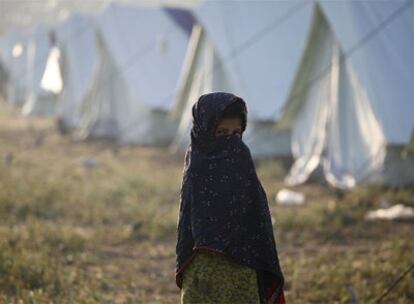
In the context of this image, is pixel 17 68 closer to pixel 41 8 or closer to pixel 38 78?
pixel 38 78

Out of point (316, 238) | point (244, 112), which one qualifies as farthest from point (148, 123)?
point (244, 112)

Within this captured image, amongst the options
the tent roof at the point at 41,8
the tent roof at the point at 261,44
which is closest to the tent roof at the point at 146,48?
the tent roof at the point at 261,44

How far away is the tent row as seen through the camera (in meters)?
7.54

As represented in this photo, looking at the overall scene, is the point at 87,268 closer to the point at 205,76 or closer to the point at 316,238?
the point at 316,238

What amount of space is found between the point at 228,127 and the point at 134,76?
10.4m

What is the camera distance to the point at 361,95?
7.88 meters

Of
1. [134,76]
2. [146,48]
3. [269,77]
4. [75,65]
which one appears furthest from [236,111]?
[75,65]

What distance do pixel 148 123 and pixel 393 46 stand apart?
20.1 ft

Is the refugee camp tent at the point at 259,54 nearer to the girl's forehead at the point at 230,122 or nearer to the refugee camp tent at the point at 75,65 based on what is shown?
the refugee camp tent at the point at 75,65

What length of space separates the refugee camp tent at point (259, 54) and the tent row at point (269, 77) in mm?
17

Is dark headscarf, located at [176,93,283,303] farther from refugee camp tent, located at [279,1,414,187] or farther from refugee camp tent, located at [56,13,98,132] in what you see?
refugee camp tent, located at [56,13,98,132]

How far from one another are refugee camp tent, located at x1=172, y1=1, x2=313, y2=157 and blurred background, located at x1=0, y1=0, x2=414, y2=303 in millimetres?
22

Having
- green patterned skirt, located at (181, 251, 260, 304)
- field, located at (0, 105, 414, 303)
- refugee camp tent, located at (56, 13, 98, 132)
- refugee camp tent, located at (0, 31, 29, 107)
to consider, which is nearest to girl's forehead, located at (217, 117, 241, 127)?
green patterned skirt, located at (181, 251, 260, 304)

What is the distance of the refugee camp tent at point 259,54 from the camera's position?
9734 millimetres
